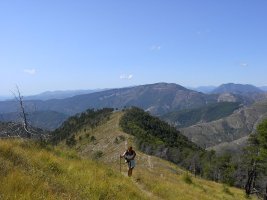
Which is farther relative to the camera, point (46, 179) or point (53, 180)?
point (53, 180)

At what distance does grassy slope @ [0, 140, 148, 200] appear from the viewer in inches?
326

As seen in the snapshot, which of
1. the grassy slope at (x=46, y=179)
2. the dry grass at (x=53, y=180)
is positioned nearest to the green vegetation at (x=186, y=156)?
the dry grass at (x=53, y=180)

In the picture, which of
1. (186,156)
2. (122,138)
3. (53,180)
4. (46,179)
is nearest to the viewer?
(46,179)

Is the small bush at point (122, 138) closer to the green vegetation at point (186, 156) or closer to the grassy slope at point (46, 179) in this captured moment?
the green vegetation at point (186, 156)

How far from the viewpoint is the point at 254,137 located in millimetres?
58375

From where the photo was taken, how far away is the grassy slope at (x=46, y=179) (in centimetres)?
828

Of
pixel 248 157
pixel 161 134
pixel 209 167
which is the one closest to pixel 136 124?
pixel 161 134

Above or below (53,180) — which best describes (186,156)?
below

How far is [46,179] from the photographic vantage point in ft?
33.1

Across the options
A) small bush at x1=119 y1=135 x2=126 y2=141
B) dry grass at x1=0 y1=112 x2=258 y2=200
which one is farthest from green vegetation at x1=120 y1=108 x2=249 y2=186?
dry grass at x1=0 y1=112 x2=258 y2=200

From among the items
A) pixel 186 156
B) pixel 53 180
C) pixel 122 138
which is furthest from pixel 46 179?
pixel 186 156

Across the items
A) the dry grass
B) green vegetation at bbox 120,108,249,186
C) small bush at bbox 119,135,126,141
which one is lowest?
green vegetation at bbox 120,108,249,186

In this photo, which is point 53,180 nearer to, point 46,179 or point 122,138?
point 46,179

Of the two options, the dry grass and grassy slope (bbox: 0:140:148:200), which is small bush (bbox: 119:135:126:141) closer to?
the dry grass
